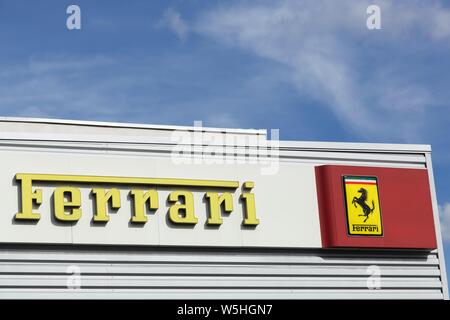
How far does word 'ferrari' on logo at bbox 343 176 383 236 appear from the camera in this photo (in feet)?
73.8

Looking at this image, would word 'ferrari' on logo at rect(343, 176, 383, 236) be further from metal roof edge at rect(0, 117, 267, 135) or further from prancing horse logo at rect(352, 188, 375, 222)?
metal roof edge at rect(0, 117, 267, 135)

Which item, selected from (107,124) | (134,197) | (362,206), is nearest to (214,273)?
(134,197)

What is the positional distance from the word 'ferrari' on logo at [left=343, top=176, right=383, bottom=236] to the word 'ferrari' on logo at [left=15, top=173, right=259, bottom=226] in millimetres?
2461

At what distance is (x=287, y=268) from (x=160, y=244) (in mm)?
3161

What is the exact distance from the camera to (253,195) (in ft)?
71.9

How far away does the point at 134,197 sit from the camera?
20.9 meters

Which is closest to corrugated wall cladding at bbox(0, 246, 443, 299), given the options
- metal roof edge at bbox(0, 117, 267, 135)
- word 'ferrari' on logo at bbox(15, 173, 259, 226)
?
word 'ferrari' on logo at bbox(15, 173, 259, 226)

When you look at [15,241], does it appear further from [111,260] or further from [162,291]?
[162,291]

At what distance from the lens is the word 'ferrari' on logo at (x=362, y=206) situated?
886 inches

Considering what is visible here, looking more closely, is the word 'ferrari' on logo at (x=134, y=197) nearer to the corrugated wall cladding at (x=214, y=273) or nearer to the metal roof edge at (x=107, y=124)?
the corrugated wall cladding at (x=214, y=273)

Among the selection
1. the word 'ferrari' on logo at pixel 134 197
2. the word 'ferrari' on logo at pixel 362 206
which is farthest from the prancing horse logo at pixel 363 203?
the word 'ferrari' on logo at pixel 134 197

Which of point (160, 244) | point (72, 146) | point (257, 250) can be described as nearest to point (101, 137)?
point (72, 146)

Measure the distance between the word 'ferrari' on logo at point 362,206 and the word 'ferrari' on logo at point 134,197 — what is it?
2461 millimetres

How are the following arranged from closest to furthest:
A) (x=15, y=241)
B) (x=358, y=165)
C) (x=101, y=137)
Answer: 1. (x=15, y=241)
2. (x=101, y=137)
3. (x=358, y=165)
